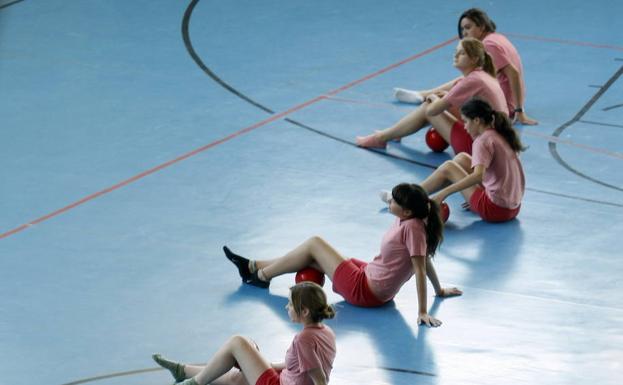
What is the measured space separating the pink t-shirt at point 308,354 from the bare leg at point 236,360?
220 mm

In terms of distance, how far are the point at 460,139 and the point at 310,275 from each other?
8.72 feet

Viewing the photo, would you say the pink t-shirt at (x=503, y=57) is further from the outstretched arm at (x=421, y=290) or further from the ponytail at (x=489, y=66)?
the outstretched arm at (x=421, y=290)

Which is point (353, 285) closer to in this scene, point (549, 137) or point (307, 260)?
point (307, 260)

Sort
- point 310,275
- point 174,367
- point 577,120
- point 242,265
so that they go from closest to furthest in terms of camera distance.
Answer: point 174,367, point 310,275, point 242,265, point 577,120

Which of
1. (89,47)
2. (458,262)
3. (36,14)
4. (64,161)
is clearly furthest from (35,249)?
(36,14)

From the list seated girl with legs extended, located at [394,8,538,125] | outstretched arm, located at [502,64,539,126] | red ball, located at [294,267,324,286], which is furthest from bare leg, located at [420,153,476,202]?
outstretched arm, located at [502,64,539,126]

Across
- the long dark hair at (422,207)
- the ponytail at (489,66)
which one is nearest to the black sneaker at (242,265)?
the long dark hair at (422,207)

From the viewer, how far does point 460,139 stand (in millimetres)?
9469

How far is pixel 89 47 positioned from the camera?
12.3 m

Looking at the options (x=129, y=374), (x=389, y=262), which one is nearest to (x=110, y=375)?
(x=129, y=374)

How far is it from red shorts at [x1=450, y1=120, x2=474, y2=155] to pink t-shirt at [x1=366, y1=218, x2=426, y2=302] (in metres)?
2.59

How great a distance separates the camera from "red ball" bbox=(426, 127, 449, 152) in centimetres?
983

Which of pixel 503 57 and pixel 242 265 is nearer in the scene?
pixel 242 265

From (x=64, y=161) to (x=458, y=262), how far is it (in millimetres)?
3606
